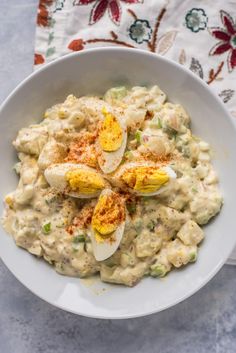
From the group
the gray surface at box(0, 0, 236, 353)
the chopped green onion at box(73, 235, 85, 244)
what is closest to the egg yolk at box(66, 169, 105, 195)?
the chopped green onion at box(73, 235, 85, 244)

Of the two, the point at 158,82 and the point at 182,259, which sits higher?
the point at 158,82

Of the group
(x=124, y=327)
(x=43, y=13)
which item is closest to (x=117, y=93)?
(x=43, y=13)

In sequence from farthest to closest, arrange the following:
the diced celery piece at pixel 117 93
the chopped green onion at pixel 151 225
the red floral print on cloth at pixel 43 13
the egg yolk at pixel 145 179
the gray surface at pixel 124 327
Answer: the red floral print on cloth at pixel 43 13, the gray surface at pixel 124 327, the diced celery piece at pixel 117 93, the chopped green onion at pixel 151 225, the egg yolk at pixel 145 179

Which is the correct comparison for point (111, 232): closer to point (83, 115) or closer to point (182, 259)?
point (182, 259)

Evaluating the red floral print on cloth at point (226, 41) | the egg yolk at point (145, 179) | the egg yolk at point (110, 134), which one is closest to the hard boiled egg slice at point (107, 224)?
the egg yolk at point (145, 179)

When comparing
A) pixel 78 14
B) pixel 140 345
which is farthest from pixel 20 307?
pixel 78 14

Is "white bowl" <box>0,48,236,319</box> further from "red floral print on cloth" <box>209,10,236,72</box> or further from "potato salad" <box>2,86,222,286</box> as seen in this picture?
"red floral print on cloth" <box>209,10,236,72</box>

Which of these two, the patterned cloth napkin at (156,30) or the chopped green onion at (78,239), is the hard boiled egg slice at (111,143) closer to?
the chopped green onion at (78,239)
